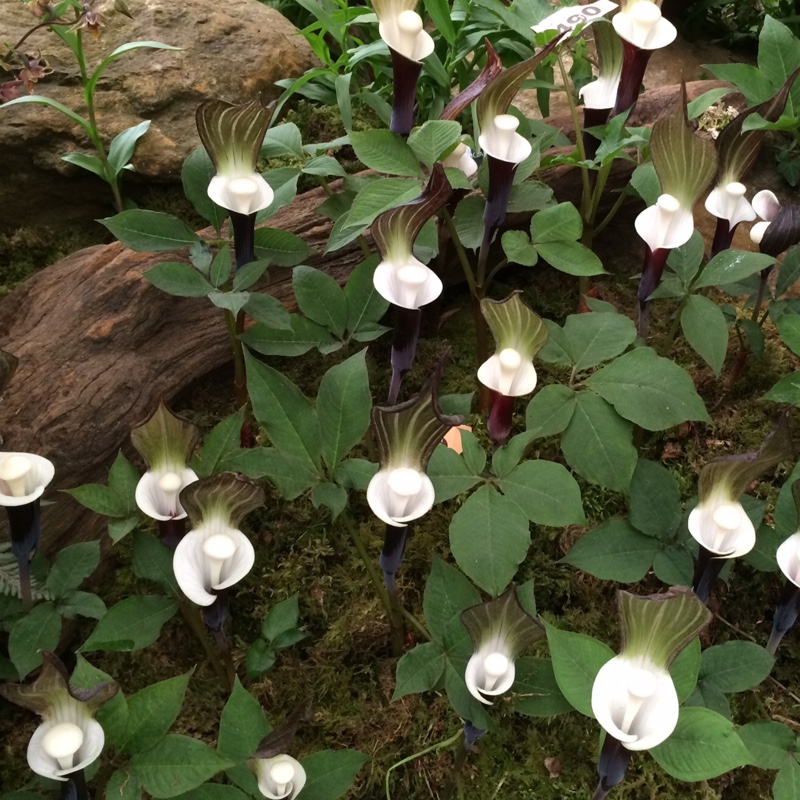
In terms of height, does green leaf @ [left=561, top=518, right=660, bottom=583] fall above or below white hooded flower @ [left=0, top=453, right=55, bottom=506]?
below

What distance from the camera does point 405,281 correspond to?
1102 millimetres

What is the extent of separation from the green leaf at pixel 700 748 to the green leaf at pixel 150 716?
571 mm

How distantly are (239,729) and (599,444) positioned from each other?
0.66 metres

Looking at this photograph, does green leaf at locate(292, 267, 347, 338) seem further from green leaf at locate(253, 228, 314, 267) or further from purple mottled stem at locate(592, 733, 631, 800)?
purple mottled stem at locate(592, 733, 631, 800)

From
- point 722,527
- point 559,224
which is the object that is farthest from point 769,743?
point 559,224

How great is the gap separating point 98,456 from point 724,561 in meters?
1.03

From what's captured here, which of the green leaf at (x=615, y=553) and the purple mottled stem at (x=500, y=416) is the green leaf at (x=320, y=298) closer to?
the purple mottled stem at (x=500, y=416)

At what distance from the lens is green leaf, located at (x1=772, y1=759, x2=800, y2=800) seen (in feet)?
3.19

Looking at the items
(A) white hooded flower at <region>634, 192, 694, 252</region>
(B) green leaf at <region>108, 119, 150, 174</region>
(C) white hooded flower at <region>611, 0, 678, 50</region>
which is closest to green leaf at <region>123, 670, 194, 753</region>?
(A) white hooded flower at <region>634, 192, 694, 252</region>

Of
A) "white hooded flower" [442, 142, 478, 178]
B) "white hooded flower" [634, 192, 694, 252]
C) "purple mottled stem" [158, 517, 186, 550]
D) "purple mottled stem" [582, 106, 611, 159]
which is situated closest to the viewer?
"purple mottled stem" [158, 517, 186, 550]

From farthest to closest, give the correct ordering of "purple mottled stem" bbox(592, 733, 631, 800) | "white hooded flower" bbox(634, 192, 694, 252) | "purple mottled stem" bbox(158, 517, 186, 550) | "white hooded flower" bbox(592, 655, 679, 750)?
"white hooded flower" bbox(634, 192, 694, 252) < "purple mottled stem" bbox(158, 517, 186, 550) < "purple mottled stem" bbox(592, 733, 631, 800) < "white hooded flower" bbox(592, 655, 679, 750)

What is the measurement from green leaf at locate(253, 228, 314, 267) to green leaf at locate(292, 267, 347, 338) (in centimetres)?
A: 6

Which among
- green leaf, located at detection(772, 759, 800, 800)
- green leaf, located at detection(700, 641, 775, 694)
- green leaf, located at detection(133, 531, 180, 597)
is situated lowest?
green leaf, located at detection(772, 759, 800, 800)

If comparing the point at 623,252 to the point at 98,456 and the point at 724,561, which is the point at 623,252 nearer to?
the point at 724,561
